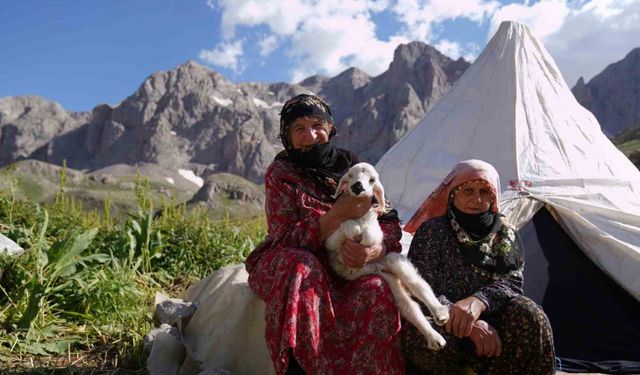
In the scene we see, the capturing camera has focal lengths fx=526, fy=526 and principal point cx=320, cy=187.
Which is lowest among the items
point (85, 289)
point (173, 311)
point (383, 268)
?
point (173, 311)

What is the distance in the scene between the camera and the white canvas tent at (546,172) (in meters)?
3.84

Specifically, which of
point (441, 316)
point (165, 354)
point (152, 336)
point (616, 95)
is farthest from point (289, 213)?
point (616, 95)

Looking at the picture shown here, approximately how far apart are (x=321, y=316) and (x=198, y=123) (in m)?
134

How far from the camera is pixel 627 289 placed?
385 cm

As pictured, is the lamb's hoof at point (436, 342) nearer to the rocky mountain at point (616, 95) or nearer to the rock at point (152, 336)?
the rock at point (152, 336)

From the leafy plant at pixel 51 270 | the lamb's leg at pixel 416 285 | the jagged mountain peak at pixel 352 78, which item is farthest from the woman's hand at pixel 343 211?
the jagged mountain peak at pixel 352 78

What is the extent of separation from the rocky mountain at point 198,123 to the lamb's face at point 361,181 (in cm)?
10059

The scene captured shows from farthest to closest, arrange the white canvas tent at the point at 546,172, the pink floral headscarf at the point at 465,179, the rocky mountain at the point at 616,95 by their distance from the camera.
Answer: the rocky mountain at the point at 616,95 < the white canvas tent at the point at 546,172 < the pink floral headscarf at the point at 465,179

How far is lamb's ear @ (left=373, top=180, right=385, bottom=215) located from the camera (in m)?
2.53

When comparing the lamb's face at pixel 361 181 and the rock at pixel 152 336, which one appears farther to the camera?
the rock at pixel 152 336

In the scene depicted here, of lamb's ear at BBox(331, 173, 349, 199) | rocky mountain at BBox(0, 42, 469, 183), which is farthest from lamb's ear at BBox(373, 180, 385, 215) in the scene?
rocky mountain at BBox(0, 42, 469, 183)

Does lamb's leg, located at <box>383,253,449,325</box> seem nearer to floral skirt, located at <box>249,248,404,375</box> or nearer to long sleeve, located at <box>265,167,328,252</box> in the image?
floral skirt, located at <box>249,248,404,375</box>

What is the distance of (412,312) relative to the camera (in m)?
2.28

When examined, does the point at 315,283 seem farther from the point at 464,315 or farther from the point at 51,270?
the point at 51,270
